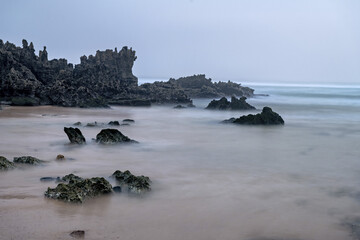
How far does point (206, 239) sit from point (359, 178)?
5.37 meters

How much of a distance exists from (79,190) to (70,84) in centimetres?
2527

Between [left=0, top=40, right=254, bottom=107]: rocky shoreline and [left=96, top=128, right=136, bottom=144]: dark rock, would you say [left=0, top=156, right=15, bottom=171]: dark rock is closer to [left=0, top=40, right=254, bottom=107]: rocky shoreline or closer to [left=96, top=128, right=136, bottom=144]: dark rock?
[left=96, top=128, right=136, bottom=144]: dark rock

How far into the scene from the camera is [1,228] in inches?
203

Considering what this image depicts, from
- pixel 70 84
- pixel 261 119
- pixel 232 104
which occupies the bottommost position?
pixel 261 119

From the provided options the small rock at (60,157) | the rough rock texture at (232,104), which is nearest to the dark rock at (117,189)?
the small rock at (60,157)

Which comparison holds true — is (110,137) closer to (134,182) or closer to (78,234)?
(134,182)

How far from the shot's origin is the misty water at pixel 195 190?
5.58 m

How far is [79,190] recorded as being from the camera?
6586 millimetres

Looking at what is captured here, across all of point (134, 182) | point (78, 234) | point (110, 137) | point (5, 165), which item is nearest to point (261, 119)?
point (110, 137)

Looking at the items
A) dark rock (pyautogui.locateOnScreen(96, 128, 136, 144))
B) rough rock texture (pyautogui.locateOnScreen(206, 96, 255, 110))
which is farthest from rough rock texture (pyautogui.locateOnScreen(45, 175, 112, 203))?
rough rock texture (pyautogui.locateOnScreen(206, 96, 255, 110))

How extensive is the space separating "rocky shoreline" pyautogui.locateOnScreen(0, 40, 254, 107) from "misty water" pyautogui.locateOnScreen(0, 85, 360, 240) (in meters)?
13.8

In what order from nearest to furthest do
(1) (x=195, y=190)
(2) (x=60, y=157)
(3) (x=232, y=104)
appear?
(1) (x=195, y=190), (2) (x=60, y=157), (3) (x=232, y=104)

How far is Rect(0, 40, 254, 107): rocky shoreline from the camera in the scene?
91.5 feet

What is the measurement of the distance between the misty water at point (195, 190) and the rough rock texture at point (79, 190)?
138 millimetres
